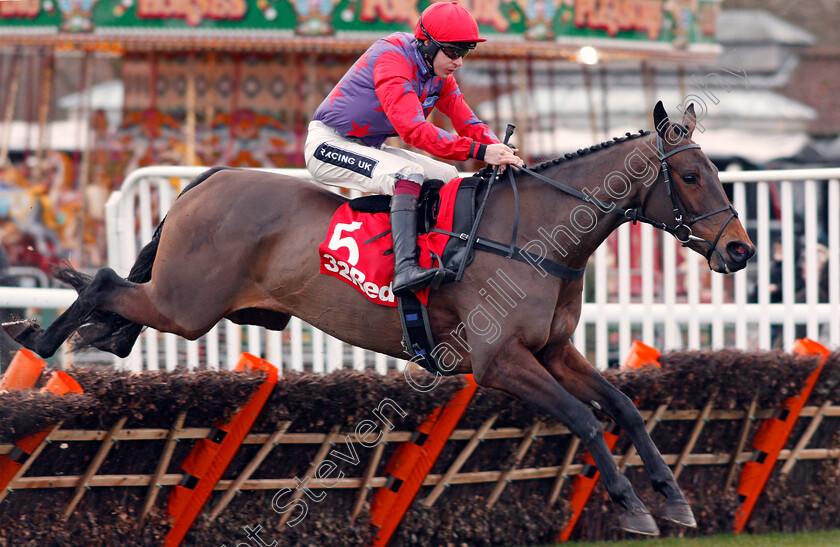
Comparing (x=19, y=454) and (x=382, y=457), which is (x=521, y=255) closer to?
(x=382, y=457)

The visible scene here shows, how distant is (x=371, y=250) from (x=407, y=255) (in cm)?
23

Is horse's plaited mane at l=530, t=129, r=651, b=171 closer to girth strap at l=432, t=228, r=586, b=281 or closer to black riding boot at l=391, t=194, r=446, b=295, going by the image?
girth strap at l=432, t=228, r=586, b=281

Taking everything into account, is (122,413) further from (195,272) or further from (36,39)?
(36,39)

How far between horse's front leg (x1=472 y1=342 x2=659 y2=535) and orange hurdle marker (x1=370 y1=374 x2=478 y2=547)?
71cm

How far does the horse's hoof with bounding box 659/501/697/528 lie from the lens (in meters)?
4.31

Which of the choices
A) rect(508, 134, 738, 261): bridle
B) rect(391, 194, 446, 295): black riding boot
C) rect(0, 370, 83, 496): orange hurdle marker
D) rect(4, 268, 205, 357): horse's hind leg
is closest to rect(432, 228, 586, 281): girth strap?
rect(391, 194, 446, 295): black riding boot

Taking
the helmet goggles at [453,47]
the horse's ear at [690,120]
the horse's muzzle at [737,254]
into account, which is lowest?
the horse's muzzle at [737,254]

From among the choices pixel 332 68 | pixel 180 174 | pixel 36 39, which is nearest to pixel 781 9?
pixel 332 68

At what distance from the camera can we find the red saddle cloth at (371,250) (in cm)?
454

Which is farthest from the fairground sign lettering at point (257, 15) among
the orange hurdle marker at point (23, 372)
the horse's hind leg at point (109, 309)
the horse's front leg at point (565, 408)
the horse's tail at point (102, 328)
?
the horse's front leg at point (565, 408)

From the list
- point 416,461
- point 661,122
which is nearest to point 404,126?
point 661,122

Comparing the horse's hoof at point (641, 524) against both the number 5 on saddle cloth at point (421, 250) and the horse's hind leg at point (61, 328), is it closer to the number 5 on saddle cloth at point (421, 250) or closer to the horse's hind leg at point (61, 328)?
the number 5 on saddle cloth at point (421, 250)

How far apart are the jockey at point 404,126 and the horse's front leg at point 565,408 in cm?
50

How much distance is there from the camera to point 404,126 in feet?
14.7
